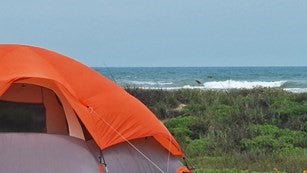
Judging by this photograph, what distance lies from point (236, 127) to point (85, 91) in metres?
7.40

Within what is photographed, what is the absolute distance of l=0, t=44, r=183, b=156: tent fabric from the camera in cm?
758

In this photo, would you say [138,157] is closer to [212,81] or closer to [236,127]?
[236,127]

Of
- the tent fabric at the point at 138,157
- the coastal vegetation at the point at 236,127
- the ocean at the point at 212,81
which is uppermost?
the tent fabric at the point at 138,157

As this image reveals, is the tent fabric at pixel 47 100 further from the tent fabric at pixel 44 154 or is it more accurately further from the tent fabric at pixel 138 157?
the tent fabric at pixel 138 157

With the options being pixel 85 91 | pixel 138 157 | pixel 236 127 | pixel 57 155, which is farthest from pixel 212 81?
→ pixel 57 155

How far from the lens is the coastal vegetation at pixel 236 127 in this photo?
38.0 ft

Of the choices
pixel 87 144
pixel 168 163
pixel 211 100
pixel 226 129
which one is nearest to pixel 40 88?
pixel 87 144

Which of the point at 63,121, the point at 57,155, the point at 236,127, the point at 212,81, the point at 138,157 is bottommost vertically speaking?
the point at 212,81

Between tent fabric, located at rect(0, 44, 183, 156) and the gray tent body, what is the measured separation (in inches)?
7.1

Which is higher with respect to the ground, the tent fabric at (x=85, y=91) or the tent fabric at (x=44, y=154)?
the tent fabric at (x=85, y=91)

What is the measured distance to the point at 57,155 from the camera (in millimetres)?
7477

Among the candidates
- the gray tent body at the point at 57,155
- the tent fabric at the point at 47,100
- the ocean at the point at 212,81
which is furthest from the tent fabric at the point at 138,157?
the ocean at the point at 212,81

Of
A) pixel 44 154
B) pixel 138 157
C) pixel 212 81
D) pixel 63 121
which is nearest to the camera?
pixel 44 154

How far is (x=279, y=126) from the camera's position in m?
15.6
